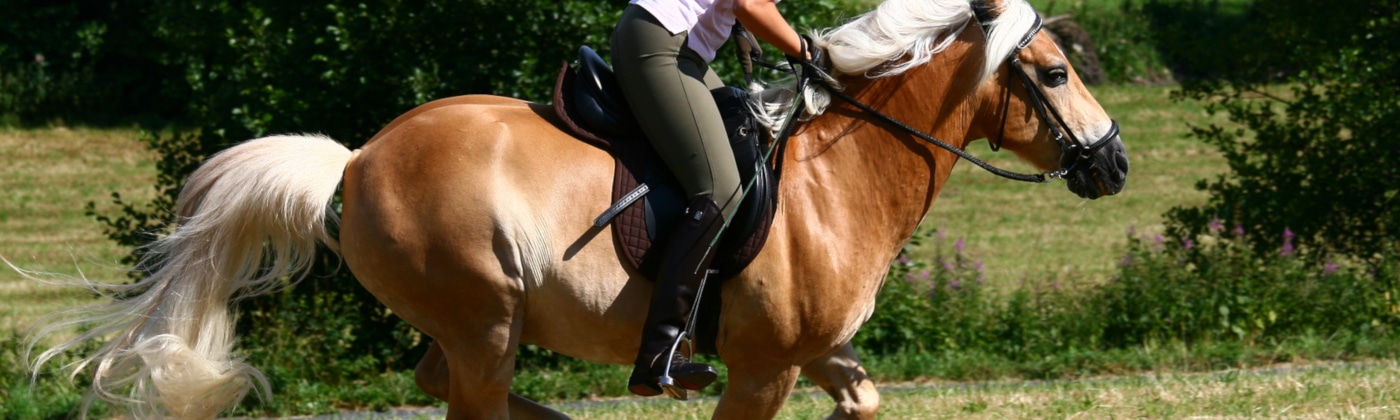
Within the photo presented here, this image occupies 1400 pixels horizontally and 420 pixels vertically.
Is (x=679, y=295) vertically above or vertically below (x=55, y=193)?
above

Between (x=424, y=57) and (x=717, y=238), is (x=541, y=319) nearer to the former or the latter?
(x=717, y=238)

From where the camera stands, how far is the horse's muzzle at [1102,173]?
14.9 ft

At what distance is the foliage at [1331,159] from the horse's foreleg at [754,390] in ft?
21.4

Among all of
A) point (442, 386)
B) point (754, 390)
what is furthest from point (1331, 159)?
point (442, 386)

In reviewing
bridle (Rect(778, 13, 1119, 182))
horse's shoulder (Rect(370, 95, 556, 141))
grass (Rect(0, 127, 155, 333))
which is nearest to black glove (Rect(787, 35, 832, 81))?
bridle (Rect(778, 13, 1119, 182))

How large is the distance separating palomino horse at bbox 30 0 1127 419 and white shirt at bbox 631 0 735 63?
1.19 ft

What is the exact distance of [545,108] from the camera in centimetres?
464

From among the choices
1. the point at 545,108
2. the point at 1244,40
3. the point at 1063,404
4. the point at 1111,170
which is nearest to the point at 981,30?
the point at 1111,170

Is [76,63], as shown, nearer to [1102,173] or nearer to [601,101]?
[601,101]

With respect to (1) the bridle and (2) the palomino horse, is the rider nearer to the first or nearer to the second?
(2) the palomino horse

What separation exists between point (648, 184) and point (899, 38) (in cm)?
94

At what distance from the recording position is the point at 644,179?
4375 mm

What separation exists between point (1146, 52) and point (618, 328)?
21981 mm

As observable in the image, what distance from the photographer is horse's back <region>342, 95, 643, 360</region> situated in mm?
4199
